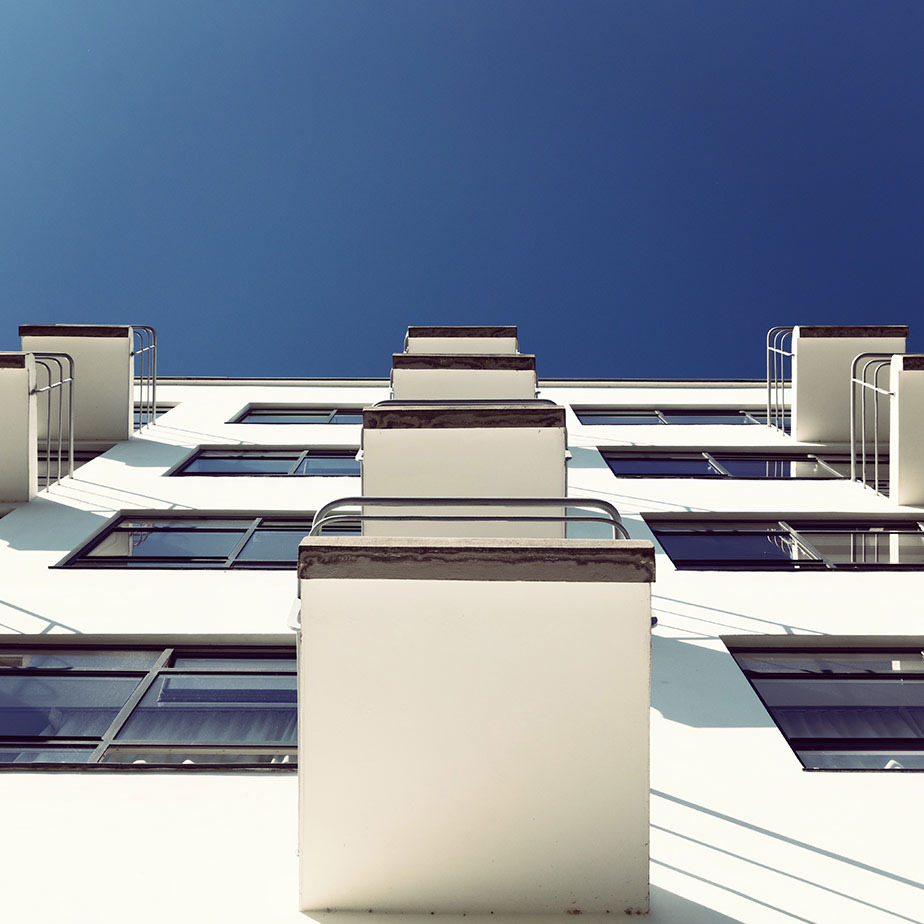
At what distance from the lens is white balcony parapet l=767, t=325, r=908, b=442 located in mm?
14977

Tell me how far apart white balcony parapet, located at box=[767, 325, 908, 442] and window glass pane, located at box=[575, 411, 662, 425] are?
9.46 ft

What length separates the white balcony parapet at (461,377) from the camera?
39.6 ft

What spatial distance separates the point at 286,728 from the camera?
20.4ft

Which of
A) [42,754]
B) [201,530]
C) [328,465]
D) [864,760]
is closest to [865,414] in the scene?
[328,465]

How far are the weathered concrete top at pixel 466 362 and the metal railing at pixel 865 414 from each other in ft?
12.8

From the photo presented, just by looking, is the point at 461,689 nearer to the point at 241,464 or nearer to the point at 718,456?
the point at 241,464

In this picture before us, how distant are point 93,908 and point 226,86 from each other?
38.7m

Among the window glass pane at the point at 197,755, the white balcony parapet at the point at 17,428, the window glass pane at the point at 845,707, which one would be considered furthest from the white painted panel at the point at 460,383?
the window glass pane at the point at 197,755

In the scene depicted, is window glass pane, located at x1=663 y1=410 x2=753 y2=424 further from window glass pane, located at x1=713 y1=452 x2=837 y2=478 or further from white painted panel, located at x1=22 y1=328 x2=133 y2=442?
white painted panel, located at x1=22 y1=328 x2=133 y2=442

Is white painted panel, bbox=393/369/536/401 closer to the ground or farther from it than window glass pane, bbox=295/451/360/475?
farther from it

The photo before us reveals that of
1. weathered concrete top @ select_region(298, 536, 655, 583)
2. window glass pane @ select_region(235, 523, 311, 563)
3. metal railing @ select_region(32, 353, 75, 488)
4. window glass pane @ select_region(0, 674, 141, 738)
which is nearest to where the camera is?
weathered concrete top @ select_region(298, 536, 655, 583)

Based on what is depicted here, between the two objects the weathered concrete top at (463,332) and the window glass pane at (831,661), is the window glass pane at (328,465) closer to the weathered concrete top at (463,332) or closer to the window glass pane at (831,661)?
the weathered concrete top at (463,332)

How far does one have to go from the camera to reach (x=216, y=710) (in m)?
6.35

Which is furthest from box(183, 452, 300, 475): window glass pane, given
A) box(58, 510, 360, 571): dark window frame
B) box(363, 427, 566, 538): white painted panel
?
box(363, 427, 566, 538): white painted panel
